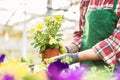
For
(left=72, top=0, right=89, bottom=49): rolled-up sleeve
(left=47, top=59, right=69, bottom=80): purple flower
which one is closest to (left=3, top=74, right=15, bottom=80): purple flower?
(left=47, top=59, right=69, bottom=80): purple flower

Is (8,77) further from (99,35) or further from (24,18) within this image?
(24,18)

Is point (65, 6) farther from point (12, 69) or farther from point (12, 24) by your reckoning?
point (12, 69)

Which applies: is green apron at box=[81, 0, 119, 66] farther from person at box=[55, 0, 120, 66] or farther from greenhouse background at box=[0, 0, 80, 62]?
greenhouse background at box=[0, 0, 80, 62]

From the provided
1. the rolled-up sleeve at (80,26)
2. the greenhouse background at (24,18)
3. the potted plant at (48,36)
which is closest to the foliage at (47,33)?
the potted plant at (48,36)

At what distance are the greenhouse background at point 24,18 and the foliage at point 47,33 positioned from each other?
438 cm

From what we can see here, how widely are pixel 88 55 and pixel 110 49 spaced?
4.7 inches

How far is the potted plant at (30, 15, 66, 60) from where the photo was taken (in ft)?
6.11

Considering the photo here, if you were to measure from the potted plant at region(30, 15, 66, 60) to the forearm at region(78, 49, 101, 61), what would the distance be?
0.52 feet

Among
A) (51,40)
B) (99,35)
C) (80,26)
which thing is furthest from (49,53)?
(80,26)

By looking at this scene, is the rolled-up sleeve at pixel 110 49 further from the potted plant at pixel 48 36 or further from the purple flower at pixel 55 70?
the purple flower at pixel 55 70

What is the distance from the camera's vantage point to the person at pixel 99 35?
5.53ft

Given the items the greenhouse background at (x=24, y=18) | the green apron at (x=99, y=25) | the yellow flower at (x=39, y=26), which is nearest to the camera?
the green apron at (x=99, y=25)

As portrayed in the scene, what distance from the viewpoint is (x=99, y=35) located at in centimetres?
183

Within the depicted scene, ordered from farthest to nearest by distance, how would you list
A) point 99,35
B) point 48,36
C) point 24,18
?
point 24,18 < point 48,36 < point 99,35
